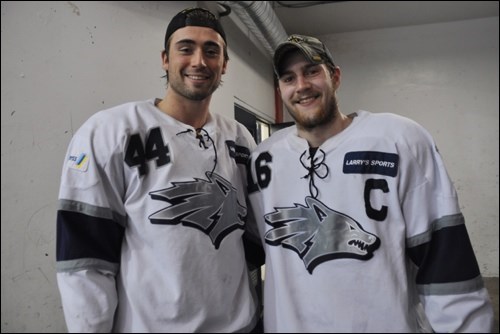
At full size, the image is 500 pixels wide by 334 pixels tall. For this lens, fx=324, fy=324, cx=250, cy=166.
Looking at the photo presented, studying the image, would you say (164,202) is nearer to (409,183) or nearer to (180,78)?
(180,78)

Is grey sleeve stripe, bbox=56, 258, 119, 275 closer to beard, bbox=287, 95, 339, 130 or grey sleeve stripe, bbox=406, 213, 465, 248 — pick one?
beard, bbox=287, 95, 339, 130

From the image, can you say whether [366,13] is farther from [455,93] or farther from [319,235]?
[319,235]

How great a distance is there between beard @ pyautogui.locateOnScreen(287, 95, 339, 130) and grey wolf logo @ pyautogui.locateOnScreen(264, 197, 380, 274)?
222mm

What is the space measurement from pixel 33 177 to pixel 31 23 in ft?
1.63

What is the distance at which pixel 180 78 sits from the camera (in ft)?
3.17

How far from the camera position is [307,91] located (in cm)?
96

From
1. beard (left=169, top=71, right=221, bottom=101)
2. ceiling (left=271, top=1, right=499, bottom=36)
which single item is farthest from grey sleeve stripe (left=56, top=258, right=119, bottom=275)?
ceiling (left=271, top=1, right=499, bottom=36)

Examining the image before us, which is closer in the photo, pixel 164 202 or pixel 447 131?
pixel 164 202

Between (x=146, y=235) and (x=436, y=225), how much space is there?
2.47ft

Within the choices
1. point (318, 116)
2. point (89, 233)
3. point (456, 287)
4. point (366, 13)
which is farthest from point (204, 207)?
point (366, 13)

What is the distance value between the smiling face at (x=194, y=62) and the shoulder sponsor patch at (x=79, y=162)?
1.06ft

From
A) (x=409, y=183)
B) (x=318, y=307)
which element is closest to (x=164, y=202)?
(x=318, y=307)

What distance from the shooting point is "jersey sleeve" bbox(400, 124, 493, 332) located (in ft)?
2.61

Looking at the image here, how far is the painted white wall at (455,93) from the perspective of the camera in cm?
292
